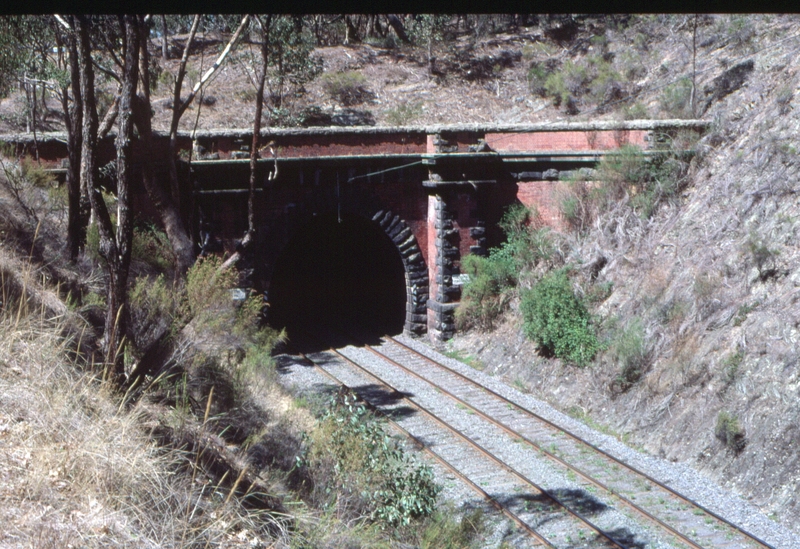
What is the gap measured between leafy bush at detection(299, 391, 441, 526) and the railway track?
2496 mm

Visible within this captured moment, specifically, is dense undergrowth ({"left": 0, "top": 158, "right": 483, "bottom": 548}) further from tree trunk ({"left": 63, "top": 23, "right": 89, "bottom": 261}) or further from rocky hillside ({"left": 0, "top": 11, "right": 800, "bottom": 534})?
rocky hillside ({"left": 0, "top": 11, "right": 800, "bottom": 534})

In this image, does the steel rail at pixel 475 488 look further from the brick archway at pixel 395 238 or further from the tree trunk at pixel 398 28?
the tree trunk at pixel 398 28

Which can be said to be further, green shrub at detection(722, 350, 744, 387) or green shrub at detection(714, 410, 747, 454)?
green shrub at detection(722, 350, 744, 387)

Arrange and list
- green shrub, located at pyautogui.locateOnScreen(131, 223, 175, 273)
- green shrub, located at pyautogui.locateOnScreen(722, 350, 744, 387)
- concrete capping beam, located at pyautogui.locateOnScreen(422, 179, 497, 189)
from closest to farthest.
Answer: green shrub, located at pyautogui.locateOnScreen(722, 350, 744, 387)
green shrub, located at pyautogui.locateOnScreen(131, 223, 175, 273)
concrete capping beam, located at pyautogui.locateOnScreen(422, 179, 497, 189)

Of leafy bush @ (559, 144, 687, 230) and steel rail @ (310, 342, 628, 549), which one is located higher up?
leafy bush @ (559, 144, 687, 230)

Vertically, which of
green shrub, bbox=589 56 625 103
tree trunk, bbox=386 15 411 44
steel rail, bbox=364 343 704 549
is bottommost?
steel rail, bbox=364 343 704 549

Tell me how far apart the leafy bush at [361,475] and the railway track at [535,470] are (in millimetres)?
2496

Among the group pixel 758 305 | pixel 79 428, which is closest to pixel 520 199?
pixel 758 305

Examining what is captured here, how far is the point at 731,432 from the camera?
11.1 m

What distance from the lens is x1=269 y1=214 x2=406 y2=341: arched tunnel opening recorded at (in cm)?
2308

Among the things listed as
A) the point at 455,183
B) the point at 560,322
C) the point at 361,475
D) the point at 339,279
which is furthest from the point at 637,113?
the point at 361,475

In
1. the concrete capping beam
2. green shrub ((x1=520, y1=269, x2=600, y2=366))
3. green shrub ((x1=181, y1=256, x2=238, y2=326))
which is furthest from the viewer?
the concrete capping beam

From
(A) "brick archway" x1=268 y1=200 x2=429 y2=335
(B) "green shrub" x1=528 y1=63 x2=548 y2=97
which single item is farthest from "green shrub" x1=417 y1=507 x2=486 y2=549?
(B) "green shrub" x1=528 y1=63 x2=548 y2=97

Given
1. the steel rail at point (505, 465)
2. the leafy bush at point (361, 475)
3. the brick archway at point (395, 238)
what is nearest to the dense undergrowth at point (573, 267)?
the brick archway at point (395, 238)
